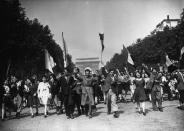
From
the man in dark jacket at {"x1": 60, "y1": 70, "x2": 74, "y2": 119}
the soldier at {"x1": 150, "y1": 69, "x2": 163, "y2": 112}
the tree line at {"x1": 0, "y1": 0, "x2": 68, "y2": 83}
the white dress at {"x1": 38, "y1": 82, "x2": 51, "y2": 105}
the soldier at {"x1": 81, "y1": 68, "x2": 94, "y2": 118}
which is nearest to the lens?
the soldier at {"x1": 81, "y1": 68, "x2": 94, "y2": 118}

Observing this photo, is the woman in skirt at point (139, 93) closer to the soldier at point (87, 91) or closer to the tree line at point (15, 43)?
the soldier at point (87, 91)

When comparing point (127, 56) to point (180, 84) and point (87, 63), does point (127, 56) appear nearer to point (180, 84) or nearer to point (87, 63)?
point (180, 84)

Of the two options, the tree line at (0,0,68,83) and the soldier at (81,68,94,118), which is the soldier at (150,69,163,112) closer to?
the soldier at (81,68,94,118)

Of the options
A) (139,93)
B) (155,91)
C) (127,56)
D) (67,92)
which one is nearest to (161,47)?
(127,56)

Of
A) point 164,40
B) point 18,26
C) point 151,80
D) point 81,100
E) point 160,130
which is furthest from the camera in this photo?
point 164,40

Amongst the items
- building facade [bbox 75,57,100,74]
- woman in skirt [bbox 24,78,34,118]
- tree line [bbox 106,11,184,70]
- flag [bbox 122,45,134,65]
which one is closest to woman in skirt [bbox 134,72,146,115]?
flag [bbox 122,45,134,65]

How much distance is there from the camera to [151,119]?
11617 mm

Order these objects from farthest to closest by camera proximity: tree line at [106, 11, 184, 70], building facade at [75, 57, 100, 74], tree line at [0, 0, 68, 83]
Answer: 1. building facade at [75, 57, 100, 74]
2. tree line at [106, 11, 184, 70]
3. tree line at [0, 0, 68, 83]

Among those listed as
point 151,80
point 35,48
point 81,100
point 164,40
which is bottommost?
point 81,100

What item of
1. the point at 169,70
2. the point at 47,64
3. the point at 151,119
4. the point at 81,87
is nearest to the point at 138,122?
the point at 151,119

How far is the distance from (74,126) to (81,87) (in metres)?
2.87

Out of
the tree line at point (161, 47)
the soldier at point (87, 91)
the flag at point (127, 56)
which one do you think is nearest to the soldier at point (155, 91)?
the flag at point (127, 56)

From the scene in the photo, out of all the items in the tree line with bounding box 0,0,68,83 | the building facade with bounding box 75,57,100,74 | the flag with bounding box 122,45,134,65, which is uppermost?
the building facade with bounding box 75,57,100,74

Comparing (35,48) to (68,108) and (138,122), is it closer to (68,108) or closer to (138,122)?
(68,108)
